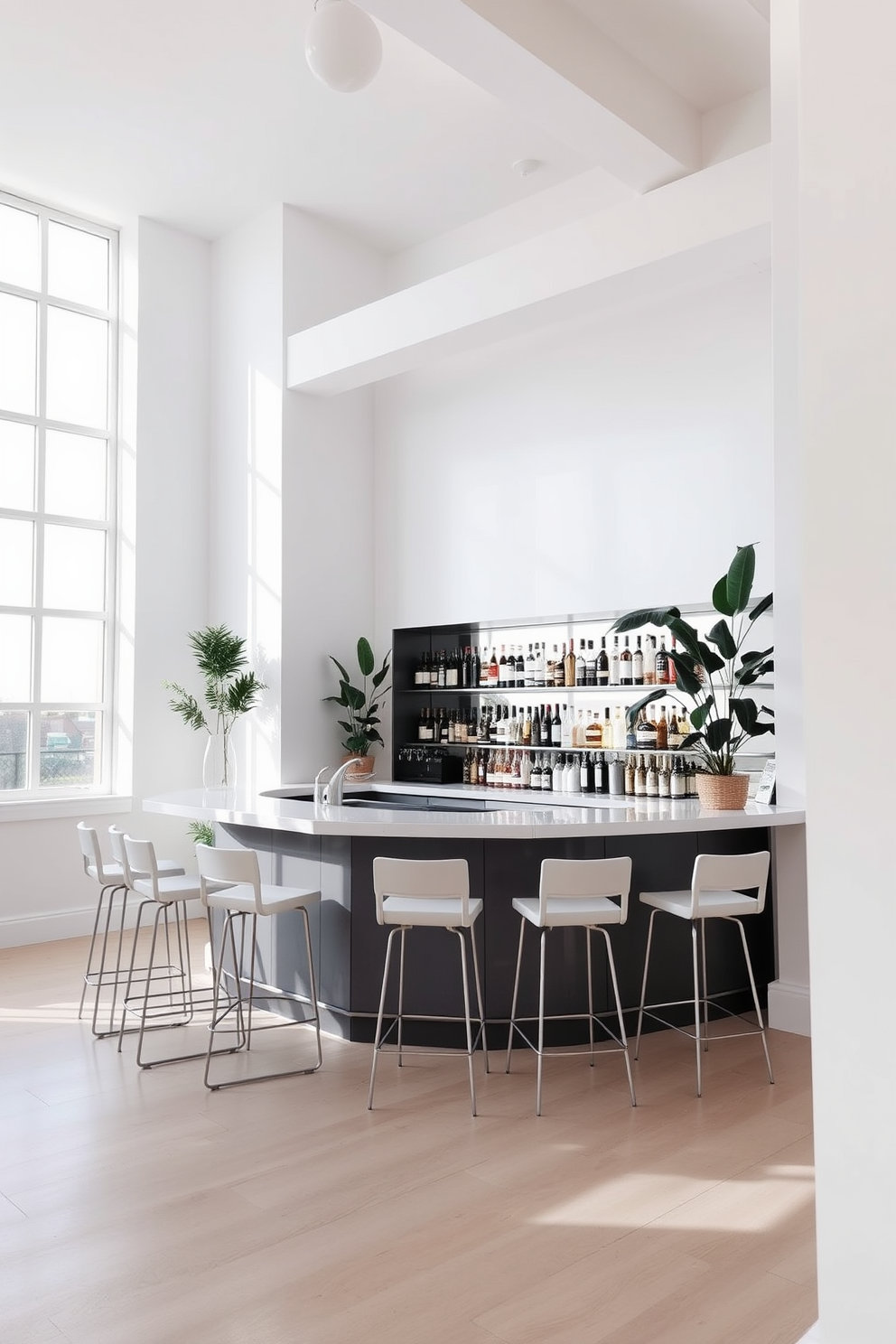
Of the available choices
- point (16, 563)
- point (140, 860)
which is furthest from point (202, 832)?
point (140, 860)

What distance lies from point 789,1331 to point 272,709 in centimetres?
515

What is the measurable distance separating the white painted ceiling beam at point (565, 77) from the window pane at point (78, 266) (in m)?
3.85

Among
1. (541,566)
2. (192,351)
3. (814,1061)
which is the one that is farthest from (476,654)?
(814,1061)

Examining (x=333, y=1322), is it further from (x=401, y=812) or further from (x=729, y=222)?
(x=729, y=222)

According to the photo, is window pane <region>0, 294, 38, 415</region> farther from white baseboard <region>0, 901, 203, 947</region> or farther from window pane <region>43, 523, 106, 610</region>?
white baseboard <region>0, 901, 203, 947</region>

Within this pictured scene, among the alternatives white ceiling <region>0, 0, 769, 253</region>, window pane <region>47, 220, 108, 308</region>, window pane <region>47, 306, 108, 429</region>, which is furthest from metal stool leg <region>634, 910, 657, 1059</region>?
window pane <region>47, 220, 108, 308</region>

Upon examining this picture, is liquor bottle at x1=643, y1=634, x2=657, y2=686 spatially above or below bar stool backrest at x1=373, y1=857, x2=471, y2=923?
above

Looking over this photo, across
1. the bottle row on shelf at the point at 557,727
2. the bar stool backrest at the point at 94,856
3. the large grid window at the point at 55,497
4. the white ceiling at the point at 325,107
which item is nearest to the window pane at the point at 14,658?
the large grid window at the point at 55,497

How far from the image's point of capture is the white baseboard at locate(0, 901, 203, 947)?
6156 millimetres

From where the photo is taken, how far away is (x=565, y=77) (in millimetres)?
4094

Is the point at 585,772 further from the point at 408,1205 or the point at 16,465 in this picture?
the point at 16,465

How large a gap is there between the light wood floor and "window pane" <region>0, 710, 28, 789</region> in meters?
2.96

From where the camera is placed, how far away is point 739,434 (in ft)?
17.2

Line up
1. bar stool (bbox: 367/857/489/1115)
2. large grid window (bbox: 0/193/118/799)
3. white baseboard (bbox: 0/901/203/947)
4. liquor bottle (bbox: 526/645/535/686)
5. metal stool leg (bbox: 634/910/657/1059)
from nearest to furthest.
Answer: bar stool (bbox: 367/857/489/1115) < metal stool leg (bbox: 634/910/657/1059) < white baseboard (bbox: 0/901/203/947) < liquor bottle (bbox: 526/645/535/686) < large grid window (bbox: 0/193/118/799)
